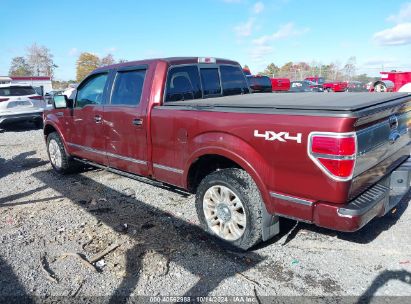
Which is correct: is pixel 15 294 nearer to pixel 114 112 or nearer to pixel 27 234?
pixel 27 234

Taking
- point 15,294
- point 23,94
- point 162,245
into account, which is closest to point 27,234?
point 15,294

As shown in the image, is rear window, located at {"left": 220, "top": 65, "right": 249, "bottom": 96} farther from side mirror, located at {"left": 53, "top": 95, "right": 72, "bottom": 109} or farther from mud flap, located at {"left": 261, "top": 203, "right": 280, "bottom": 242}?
side mirror, located at {"left": 53, "top": 95, "right": 72, "bottom": 109}

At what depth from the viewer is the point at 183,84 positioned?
14.3 ft

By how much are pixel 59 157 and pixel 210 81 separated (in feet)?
11.0

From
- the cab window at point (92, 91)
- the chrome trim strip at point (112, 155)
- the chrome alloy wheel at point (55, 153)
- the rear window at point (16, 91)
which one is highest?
the rear window at point (16, 91)

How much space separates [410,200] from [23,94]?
12666mm

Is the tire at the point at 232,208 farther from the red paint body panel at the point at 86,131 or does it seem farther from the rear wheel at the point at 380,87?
the rear wheel at the point at 380,87

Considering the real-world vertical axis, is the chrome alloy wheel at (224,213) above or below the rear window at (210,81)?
below

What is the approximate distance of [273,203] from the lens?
10.0ft

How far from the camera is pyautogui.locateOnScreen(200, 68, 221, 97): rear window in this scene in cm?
461

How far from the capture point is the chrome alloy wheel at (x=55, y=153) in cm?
639

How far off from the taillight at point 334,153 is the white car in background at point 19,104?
11870 mm

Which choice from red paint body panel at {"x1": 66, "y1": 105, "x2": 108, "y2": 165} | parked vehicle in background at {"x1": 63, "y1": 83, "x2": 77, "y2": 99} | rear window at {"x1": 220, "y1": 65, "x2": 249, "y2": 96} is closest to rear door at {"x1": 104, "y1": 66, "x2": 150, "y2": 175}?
red paint body panel at {"x1": 66, "y1": 105, "x2": 108, "y2": 165}

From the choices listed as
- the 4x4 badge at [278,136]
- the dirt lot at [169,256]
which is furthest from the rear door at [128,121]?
the 4x4 badge at [278,136]
